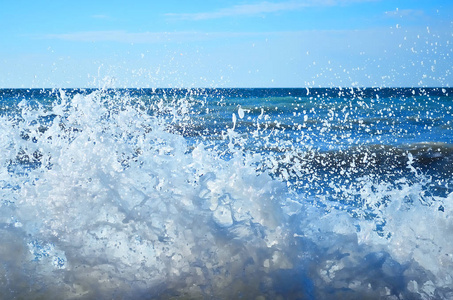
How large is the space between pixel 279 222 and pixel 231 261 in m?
0.38

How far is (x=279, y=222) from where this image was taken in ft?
9.57

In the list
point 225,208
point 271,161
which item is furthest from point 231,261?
point 271,161

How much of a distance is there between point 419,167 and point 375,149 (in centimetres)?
161

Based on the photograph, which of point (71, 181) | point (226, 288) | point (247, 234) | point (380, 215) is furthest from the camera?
point (380, 215)

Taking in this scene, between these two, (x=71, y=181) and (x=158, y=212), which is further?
(x=71, y=181)

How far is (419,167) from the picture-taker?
7211mm

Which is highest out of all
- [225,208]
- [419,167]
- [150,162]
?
[150,162]

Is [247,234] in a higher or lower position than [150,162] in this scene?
lower

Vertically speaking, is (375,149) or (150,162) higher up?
(150,162)

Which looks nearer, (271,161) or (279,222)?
(279,222)

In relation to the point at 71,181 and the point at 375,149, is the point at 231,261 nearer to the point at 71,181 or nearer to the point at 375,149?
the point at 71,181

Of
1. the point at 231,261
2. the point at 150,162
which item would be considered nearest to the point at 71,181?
the point at 150,162

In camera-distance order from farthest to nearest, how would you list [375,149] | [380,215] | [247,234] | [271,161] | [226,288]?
[375,149] < [271,161] < [380,215] < [247,234] < [226,288]

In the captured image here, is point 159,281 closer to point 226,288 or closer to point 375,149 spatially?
point 226,288
